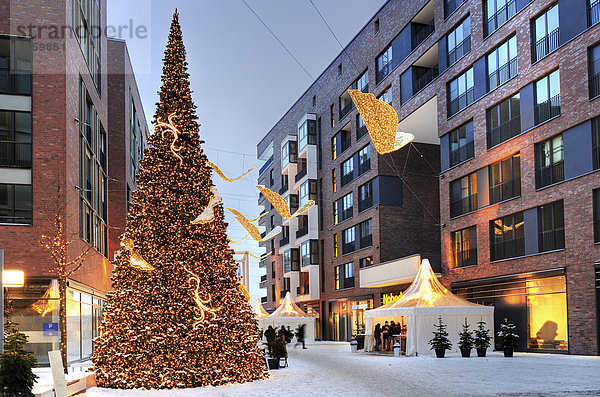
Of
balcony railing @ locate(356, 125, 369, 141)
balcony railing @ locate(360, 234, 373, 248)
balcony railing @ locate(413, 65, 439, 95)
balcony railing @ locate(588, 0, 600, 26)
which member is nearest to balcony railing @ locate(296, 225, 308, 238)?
balcony railing @ locate(360, 234, 373, 248)

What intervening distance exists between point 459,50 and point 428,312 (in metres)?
16.5

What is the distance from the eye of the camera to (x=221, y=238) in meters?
17.5

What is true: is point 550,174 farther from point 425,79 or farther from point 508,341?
point 425,79

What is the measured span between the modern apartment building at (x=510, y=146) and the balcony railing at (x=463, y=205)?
3.9 inches

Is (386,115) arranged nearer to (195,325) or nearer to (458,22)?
(195,325)

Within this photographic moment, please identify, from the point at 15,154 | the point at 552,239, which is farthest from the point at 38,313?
the point at 552,239

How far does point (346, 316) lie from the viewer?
55656mm

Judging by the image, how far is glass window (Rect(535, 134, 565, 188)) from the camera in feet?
93.8

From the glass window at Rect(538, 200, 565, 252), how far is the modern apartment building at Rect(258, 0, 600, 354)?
77 mm

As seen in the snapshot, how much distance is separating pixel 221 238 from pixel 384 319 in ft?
65.5

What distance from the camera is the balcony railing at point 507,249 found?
31156 millimetres

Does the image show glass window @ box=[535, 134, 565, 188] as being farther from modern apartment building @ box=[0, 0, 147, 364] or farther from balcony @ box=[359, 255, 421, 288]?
modern apartment building @ box=[0, 0, 147, 364]

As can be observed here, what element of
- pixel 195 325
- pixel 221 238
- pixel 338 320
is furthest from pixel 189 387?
pixel 338 320

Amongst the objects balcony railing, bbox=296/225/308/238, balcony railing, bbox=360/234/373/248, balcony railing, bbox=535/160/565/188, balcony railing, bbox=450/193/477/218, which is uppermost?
balcony railing, bbox=535/160/565/188
